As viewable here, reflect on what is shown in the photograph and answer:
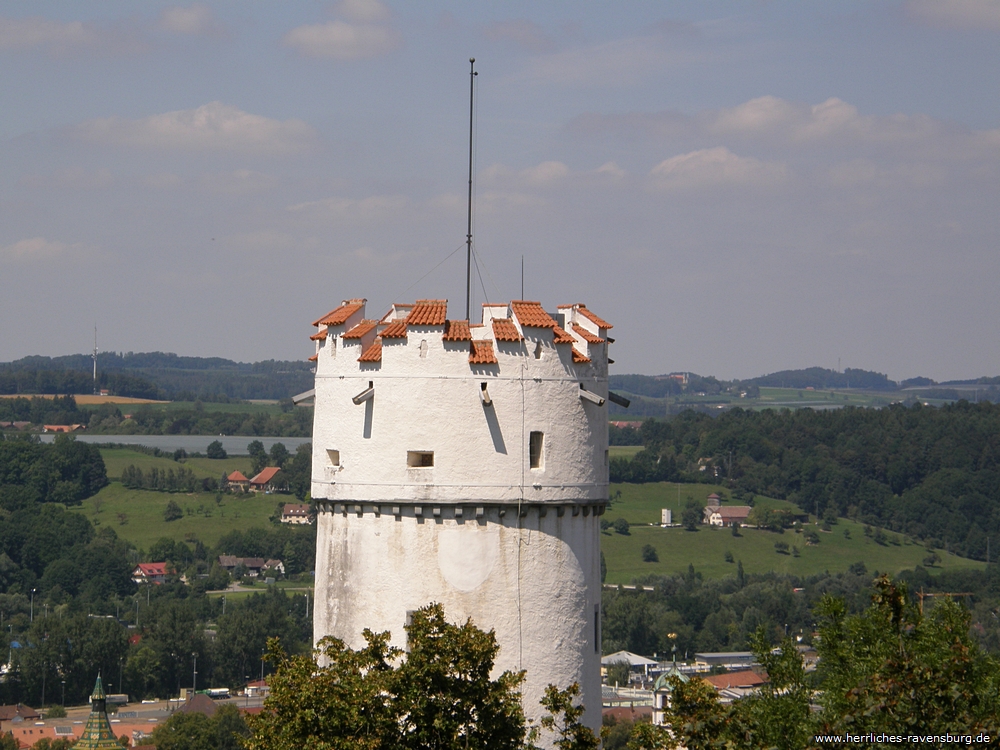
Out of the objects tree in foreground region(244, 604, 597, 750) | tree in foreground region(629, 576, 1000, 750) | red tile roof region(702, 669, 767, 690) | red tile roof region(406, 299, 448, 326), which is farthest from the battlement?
red tile roof region(702, 669, 767, 690)

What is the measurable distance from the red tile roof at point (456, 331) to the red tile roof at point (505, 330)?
33 cm

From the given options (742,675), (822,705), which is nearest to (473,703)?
(822,705)

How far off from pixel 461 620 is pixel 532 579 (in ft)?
3.30

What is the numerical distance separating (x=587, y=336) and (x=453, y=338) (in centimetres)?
197

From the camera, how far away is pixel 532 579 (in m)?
19.8

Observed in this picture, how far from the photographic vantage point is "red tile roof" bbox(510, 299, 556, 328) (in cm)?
1995

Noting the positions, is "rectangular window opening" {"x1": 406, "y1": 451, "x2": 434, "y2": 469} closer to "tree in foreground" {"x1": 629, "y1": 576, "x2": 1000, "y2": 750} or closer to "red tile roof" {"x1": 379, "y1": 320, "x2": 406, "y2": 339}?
"red tile roof" {"x1": 379, "y1": 320, "x2": 406, "y2": 339}

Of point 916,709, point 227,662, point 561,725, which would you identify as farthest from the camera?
point 227,662

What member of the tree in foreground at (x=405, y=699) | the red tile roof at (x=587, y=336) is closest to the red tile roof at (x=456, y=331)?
the red tile roof at (x=587, y=336)

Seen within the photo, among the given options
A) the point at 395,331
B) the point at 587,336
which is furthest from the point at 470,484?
the point at 587,336

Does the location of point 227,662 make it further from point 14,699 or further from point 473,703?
point 473,703

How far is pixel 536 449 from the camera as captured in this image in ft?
65.1

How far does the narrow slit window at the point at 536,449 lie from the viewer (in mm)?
19781

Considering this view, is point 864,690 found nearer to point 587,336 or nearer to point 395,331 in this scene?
point 587,336
